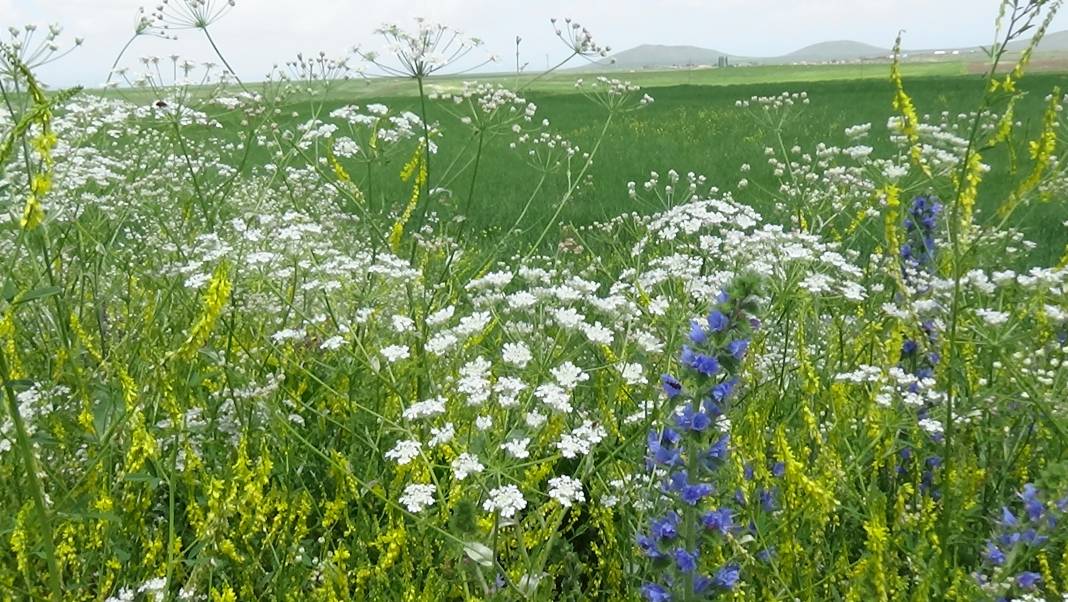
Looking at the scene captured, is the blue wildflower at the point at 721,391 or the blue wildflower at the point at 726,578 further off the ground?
the blue wildflower at the point at 721,391

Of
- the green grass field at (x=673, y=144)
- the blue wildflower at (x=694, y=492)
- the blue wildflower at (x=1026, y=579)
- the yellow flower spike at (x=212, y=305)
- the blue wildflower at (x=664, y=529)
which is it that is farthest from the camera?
the green grass field at (x=673, y=144)

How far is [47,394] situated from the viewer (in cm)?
274

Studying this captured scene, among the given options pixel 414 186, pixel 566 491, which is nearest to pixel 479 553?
pixel 566 491

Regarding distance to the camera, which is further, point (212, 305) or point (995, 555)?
point (995, 555)

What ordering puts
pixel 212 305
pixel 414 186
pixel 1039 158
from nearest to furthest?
pixel 212 305 < pixel 1039 158 < pixel 414 186

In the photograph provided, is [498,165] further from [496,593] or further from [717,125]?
[496,593]

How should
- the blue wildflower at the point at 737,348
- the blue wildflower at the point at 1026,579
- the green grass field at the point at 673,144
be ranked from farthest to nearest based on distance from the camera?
1. the green grass field at the point at 673,144
2. the blue wildflower at the point at 1026,579
3. the blue wildflower at the point at 737,348

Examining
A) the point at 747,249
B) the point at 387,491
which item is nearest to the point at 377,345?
the point at 387,491

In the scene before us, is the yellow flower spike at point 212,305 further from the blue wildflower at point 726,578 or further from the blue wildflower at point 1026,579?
the blue wildflower at point 1026,579

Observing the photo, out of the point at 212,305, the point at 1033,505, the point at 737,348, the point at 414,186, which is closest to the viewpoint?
the point at 212,305

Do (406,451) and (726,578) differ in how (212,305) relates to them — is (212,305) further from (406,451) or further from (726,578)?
(726,578)

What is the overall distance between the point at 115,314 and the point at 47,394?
5.03 feet

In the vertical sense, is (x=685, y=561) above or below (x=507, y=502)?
below

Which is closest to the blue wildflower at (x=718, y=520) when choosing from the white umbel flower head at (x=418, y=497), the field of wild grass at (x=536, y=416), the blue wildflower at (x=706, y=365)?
the field of wild grass at (x=536, y=416)
